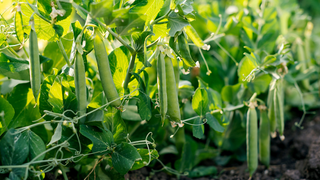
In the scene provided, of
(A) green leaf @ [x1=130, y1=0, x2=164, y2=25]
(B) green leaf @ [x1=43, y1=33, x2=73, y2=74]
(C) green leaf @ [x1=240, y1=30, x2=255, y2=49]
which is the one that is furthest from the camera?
(C) green leaf @ [x1=240, y1=30, x2=255, y2=49]

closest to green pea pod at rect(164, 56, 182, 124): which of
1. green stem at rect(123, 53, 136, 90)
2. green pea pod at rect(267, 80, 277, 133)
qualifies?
green stem at rect(123, 53, 136, 90)

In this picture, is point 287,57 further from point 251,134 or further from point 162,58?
point 162,58

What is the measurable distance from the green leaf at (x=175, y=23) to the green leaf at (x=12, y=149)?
587 millimetres

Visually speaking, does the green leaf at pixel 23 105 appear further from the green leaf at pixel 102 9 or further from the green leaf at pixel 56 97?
the green leaf at pixel 102 9

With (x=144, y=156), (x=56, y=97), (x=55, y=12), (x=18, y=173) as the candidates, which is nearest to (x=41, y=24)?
(x=55, y=12)

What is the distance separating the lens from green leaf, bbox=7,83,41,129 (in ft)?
3.03

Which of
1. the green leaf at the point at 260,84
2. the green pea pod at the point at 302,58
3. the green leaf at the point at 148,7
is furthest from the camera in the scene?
the green pea pod at the point at 302,58

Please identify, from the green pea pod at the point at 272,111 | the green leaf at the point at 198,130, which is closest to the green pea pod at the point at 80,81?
the green leaf at the point at 198,130

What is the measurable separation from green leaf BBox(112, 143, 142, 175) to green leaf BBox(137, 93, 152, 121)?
13cm

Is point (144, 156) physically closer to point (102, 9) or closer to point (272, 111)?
point (102, 9)

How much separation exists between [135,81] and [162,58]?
226mm

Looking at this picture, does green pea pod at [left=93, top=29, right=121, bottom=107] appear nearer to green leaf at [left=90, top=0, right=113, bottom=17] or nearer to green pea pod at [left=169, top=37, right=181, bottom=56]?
green leaf at [left=90, top=0, right=113, bottom=17]

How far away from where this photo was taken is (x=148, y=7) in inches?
32.3

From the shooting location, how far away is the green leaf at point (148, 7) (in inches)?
31.8
